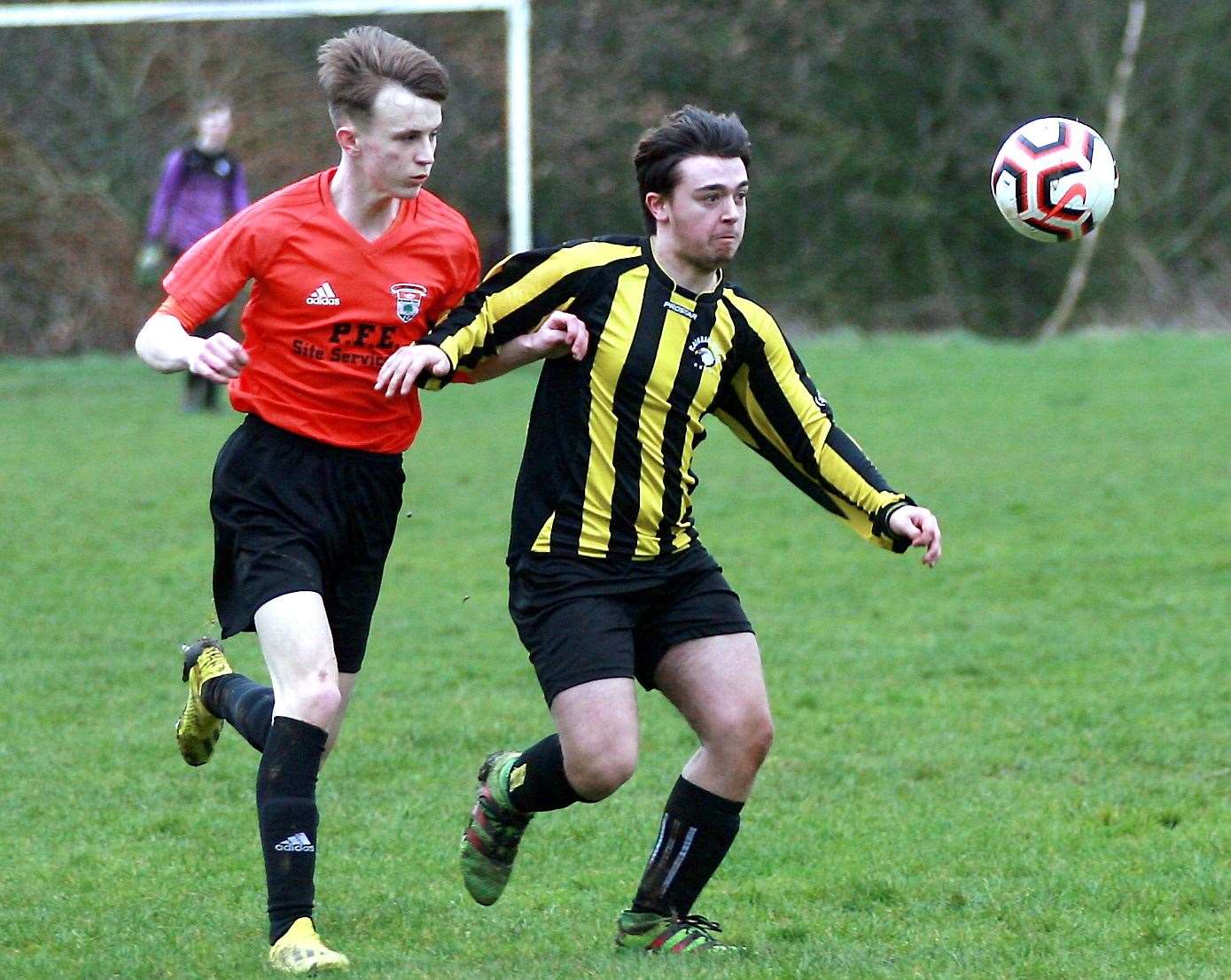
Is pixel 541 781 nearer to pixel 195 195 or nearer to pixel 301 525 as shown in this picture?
pixel 301 525

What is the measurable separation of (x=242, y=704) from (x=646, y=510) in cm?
122

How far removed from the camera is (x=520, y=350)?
4.16m

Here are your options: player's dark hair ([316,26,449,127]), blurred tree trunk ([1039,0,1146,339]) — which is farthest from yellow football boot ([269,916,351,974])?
blurred tree trunk ([1039,0,1146,339])

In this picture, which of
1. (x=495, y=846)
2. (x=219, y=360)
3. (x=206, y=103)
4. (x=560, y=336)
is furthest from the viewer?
(x=206, y=103)

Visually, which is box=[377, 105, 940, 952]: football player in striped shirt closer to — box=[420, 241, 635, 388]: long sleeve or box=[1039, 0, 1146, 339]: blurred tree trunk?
box=[420, 241, 635, 388]: long sleeve

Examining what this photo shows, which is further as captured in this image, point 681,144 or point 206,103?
point 206,103

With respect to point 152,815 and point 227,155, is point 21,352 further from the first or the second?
point 152,815

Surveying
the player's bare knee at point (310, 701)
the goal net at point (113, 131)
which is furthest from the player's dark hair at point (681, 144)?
the goal net at point (113, 131)

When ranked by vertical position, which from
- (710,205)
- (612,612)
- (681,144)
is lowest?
(612,612)

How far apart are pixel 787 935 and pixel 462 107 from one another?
17140 millimetres

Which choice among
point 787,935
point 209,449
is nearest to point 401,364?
point 787,935

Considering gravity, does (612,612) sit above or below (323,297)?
below

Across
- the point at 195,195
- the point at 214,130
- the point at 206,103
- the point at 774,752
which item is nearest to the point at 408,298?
the point at 774,752

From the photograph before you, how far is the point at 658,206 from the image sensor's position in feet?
13.9
